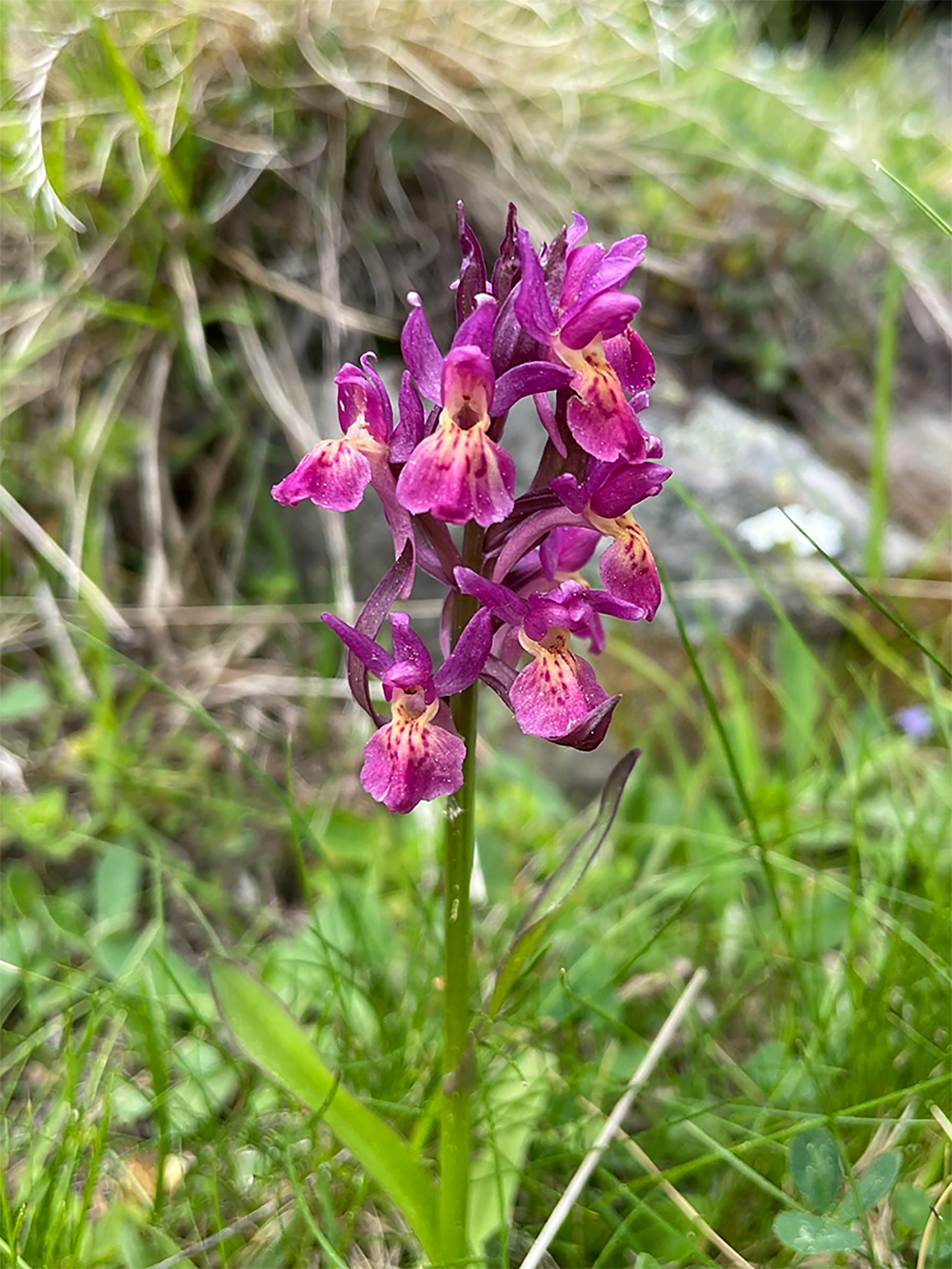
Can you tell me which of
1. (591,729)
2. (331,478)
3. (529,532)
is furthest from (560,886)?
(331,478)

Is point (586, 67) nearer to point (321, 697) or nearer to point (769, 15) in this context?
point (321, 697)

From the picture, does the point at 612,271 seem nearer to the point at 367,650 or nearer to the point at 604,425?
the point at 604,425

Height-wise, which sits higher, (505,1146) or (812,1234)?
(812,1234)

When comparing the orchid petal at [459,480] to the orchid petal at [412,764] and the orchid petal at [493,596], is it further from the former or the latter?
the orchid petal at [412,764]

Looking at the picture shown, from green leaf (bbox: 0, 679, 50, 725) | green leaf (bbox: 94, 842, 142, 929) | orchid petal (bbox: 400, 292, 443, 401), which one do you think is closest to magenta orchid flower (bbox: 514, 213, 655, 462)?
orchid petal (bbox: 400, 292, 443, 401)

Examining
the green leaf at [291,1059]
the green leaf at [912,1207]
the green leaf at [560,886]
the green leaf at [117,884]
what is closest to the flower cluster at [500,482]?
the green leaf at [560,886]

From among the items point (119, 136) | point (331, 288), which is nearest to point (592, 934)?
point (331, 288)
